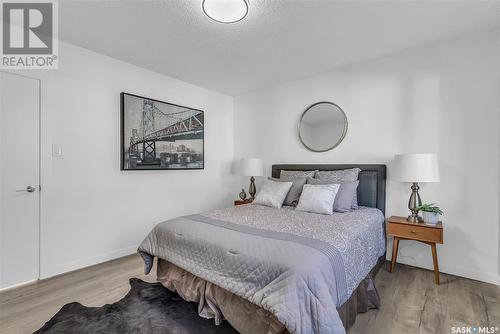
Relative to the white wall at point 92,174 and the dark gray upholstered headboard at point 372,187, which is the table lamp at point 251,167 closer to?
the white wall at point 92,174

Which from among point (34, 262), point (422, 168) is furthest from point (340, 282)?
point (34, 262)

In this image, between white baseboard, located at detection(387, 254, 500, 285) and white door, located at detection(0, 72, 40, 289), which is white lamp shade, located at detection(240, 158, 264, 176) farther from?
white door, located at detection(0, 72, 40, 289)

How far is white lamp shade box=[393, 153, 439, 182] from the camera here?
2.42 m

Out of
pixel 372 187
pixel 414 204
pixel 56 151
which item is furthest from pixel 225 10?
pixel 414 204

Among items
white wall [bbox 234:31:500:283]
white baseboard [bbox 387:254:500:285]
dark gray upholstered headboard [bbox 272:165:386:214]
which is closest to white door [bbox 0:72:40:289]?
white wall [bbox 234:31:500:283]

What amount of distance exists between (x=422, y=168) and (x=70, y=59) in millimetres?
3898

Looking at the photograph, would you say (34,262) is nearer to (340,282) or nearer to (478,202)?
(340,282)

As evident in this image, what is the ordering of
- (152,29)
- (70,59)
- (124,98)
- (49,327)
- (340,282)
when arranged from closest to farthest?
1. (340,282)
2. (49,327)
3. (152,29)
4. (70,59)
5. (124,98)

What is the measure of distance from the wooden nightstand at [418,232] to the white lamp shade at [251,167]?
204 cm

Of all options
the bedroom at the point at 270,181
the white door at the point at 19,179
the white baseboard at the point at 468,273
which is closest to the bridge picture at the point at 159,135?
the bedroom at the point at 270,181

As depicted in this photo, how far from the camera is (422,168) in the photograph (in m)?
2.44

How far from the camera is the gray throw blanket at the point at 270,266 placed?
1301 mm

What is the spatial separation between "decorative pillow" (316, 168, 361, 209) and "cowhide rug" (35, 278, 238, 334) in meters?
1.94

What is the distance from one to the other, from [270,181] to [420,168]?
168 cm
